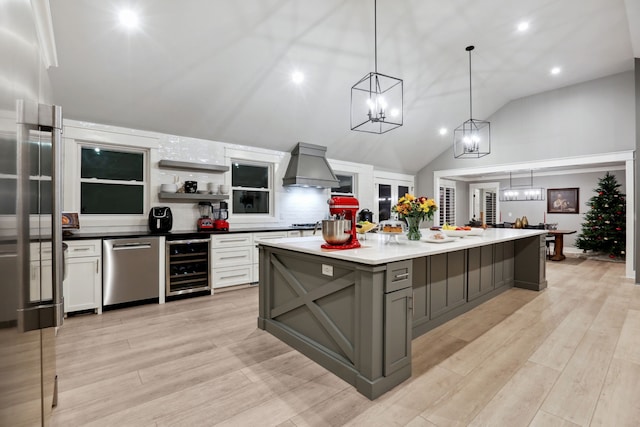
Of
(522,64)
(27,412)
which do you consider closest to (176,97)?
(27,412)

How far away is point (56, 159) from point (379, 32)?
444 cm

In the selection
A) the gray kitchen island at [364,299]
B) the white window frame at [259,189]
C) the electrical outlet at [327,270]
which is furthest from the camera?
the white window frame at [259,189]

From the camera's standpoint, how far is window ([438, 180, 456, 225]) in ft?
30.3

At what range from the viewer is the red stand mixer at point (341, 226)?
2.40 metres

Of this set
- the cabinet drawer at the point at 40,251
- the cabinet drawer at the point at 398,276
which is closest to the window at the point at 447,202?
the cabinet drawer at the point at 398,276

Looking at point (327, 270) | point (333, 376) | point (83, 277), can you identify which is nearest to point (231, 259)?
point (83, 277)

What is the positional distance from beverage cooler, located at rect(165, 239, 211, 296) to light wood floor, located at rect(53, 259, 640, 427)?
1.96 ft

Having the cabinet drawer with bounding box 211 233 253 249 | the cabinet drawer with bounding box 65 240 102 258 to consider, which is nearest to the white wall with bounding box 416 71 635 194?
the cabinet drawer with bounding box 211 233 253 249

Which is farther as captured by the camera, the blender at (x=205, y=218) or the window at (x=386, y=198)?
the window at (x=386, y=198)

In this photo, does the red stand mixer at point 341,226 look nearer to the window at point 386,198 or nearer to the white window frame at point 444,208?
the window at point 386,198

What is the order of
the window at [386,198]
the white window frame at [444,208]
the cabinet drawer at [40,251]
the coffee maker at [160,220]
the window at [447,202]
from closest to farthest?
the cabinet drawer at [40,251] < the coffee maker at [160,220] < the window at [386,198] < the white window frame at [444,208] < the window at [447,202]

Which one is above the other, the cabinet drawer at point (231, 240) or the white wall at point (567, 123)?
the white wall at point (567, 123)

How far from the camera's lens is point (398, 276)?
2094 mm

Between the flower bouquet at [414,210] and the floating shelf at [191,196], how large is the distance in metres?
2.89
